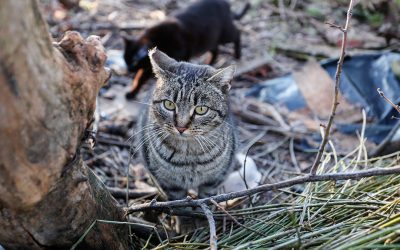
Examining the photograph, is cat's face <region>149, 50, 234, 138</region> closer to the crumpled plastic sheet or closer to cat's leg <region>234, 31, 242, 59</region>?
the crumpled plastic sheet

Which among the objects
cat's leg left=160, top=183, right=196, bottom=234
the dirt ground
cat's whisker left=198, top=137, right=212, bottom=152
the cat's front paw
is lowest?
the cat's front paw

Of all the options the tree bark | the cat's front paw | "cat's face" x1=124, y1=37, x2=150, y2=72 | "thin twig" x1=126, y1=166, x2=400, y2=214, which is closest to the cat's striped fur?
"thin twig" x1=126, y1=166, x2=400, y2=214

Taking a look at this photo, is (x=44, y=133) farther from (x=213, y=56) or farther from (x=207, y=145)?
(x=213, y=56)

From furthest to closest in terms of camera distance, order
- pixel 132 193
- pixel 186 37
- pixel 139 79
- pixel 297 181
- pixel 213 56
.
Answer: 1. pixel 213 56
2. pixel 186 37
3. pixel 139 79
4. pixel 132 193
5. pixel 297 181

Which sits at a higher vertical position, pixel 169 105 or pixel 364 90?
pixel 169 105

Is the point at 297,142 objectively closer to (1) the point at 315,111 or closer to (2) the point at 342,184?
(1) the point at 315,111

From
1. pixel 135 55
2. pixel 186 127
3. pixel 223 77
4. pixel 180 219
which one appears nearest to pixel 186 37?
pixel 135 55

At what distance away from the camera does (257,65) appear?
5.60 m

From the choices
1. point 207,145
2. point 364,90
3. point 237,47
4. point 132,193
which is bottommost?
point 237,47

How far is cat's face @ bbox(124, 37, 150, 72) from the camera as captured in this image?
206 inches

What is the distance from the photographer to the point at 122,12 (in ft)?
22.5

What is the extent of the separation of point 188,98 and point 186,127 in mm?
167

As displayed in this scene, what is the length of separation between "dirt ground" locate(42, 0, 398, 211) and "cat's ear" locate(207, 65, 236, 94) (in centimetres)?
39

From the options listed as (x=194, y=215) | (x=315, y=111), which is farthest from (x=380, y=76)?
(x=194, y=215)
